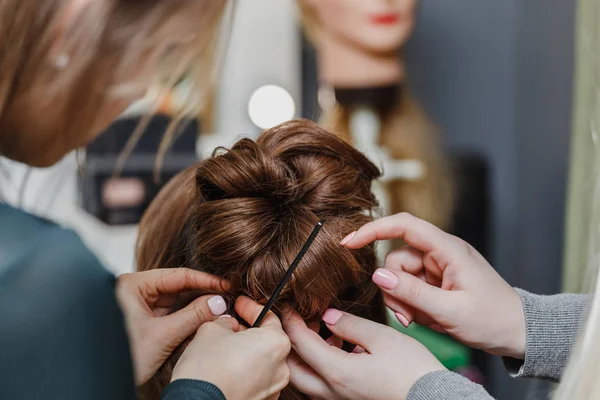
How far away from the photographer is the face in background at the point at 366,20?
5.10ft

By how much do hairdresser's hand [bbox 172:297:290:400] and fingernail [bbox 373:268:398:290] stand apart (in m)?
0.15

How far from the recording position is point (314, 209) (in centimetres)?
76

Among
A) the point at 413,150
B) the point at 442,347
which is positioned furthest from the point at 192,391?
the point at 413,150

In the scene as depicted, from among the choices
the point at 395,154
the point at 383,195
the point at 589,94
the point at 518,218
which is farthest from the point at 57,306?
the point at 518,218

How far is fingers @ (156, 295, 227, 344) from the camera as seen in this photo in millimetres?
→ 750

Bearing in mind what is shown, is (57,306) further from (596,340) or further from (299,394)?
(596,340)

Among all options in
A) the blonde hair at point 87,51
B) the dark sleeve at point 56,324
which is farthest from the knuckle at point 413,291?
the blonde hair at point 87,51

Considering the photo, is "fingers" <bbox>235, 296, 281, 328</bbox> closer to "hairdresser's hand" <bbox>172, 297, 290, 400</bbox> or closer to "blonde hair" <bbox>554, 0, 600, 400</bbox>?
"hairdresser's hand" <bbox>172, 297, 290, 400</bbox>

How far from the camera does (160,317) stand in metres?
0.77

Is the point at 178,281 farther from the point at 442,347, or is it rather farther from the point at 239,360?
the point at 442,347

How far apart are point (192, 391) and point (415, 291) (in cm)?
33

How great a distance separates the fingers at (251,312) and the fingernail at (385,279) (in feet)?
0.48

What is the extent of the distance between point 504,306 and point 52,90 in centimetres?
68

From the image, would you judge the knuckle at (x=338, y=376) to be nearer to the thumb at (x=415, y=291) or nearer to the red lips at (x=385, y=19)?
the thumb at (x=415, y=291)
